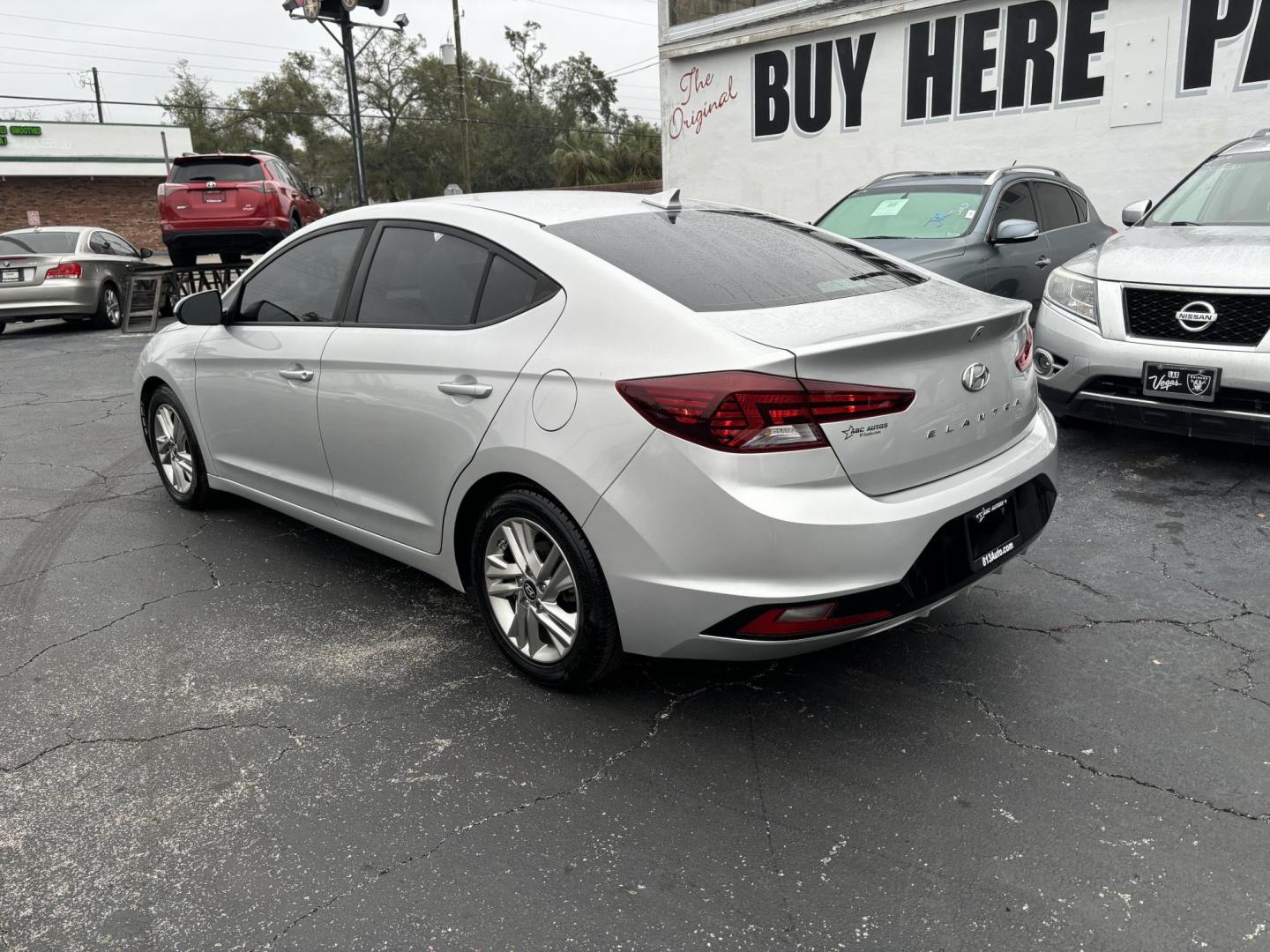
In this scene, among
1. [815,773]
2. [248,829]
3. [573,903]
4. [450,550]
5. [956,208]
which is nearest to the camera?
[573,903]

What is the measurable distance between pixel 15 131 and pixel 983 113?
36922 millimetres

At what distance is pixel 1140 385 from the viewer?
17.1ft

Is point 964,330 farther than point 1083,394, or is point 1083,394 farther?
point 1083,394

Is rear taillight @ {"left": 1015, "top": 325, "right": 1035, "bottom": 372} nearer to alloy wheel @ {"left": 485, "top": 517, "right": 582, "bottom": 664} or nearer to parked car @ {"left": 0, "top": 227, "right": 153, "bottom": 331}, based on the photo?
alloy wheel @ {"left": 485, "top": 517, "right": 582, "bottom": 664}

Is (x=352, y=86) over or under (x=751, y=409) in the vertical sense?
over

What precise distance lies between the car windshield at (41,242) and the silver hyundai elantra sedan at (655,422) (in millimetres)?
11788

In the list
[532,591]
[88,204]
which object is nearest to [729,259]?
[532,591]

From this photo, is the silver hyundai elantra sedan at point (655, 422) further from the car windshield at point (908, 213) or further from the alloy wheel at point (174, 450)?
the car windshield at point (908, 213)

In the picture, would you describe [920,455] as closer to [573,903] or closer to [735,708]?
[735,708]

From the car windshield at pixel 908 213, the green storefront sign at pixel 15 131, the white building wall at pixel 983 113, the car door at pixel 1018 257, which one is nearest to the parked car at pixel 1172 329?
the car door at pixel 1018 257

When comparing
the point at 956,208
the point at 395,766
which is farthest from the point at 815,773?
the point at 956,208

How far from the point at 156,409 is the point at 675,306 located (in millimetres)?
3679

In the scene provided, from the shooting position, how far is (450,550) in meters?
3.47

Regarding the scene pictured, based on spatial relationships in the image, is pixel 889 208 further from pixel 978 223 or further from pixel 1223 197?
pixel 1223 197
